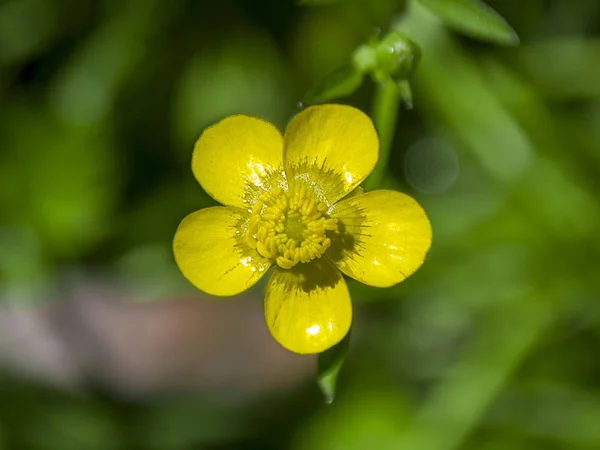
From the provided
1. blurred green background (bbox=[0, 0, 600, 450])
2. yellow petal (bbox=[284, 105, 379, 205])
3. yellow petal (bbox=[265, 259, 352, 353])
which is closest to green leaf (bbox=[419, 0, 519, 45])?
yellow petal (bbox=[284, 105, 379, 205])

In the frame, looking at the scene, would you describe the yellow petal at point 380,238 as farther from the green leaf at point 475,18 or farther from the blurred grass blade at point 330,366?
the green leaf at point 475,18

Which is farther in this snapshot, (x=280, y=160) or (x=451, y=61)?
(x=451, y=61)

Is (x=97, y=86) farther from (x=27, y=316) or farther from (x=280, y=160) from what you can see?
(x=280, y=160)

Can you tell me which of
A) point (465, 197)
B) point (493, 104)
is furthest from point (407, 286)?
point (493, 104)

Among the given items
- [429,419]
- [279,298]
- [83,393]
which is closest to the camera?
[279,298]

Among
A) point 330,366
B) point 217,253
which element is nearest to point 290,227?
point 217,253

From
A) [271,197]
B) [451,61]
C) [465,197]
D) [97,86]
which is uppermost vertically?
[97,86]

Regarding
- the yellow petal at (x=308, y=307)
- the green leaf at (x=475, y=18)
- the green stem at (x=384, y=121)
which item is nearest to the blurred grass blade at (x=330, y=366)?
the yellow petal at (x=308, y=307)
